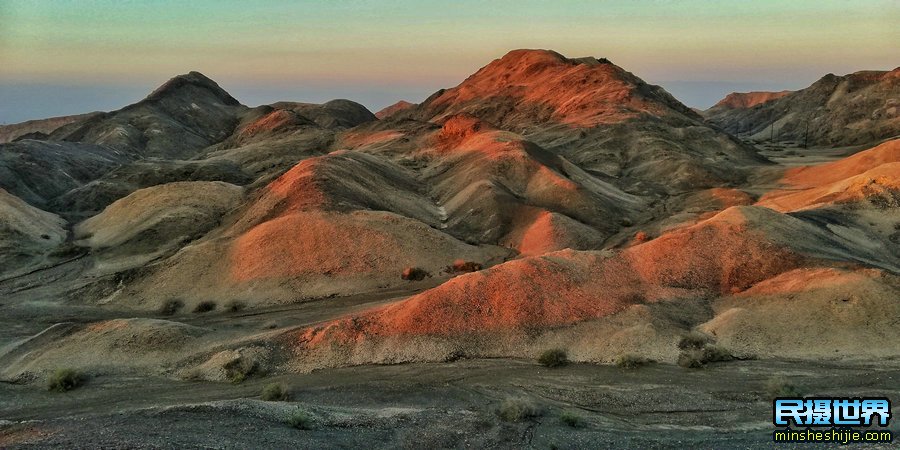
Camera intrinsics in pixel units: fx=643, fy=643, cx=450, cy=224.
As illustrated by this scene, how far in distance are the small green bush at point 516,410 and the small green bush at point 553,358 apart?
18.0ft

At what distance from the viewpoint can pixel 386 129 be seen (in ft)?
356

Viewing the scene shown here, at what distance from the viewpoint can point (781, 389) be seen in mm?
22844

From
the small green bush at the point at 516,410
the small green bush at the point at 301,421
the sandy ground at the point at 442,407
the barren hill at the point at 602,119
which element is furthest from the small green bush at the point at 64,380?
the barren hill at the point at 602,119

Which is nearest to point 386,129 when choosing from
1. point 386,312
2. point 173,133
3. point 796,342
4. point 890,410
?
point 173,133

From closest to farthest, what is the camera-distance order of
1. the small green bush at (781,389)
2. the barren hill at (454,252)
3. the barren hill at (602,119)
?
the small green bush at (781,389), the barren hill at (454,252), the barren hill at (602,119)

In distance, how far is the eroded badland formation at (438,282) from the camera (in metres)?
24.4

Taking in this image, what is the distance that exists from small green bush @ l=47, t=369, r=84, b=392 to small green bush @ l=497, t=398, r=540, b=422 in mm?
19020

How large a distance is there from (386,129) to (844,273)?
85.6m

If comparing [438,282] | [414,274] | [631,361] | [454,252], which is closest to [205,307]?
[414,274]

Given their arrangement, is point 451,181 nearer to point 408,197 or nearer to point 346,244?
point 408,197

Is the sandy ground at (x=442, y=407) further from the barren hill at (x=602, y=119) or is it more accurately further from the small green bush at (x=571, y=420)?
the barren hill at (x=602, y=119)

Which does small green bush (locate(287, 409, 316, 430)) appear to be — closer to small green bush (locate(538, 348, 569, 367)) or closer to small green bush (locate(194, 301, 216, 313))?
small green bush (locate(538, 348, 569, 367))

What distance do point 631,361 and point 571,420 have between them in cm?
697

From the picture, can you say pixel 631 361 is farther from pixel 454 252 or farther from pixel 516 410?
pixel 454 252
